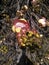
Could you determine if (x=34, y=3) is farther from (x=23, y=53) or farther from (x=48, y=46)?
(x=48, y=46)

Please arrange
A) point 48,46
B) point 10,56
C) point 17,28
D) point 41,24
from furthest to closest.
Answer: point 48,46 → point 10,56 → point 41,24 → point 17,28

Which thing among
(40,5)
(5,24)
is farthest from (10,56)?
(40,5)

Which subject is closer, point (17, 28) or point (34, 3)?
point (17, 28)

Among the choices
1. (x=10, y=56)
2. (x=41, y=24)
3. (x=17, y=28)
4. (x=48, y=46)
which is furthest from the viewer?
(x=48, y=46)

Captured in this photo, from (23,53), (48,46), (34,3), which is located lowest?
(48,46)

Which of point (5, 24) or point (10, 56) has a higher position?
point (5, 24)

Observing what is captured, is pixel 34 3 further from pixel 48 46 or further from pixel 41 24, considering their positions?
pixel 48 46
